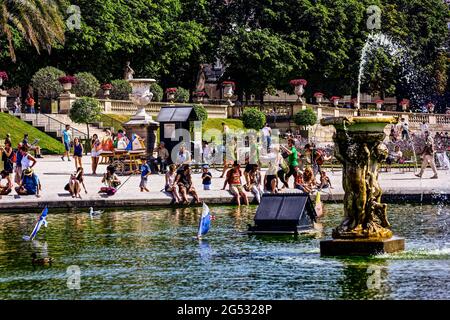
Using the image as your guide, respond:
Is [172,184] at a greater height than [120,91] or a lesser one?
lesser

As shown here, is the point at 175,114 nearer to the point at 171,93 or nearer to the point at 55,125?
the point at 55,125

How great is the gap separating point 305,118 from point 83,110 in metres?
18.3

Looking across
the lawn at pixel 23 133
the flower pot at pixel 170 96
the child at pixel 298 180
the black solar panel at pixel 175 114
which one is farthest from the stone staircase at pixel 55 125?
the child at pixel 298 180

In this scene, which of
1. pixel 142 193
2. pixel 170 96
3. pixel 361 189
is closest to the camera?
pixel 361 189

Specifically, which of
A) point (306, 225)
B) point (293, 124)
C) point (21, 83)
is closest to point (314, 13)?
point (293, 124)

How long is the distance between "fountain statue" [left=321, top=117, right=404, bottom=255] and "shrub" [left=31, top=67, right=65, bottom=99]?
1807 inches

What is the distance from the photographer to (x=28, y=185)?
3409 cm

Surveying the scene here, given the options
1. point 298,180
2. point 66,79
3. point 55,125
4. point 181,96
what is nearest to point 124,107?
point 66,79

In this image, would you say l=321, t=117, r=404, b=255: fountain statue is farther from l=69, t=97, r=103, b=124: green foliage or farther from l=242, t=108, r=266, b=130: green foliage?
l=242, t=108, r=266, b=130: green foliage

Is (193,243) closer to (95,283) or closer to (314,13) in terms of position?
(95,283)

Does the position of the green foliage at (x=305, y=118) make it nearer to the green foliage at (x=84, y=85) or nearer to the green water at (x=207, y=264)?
the green foliage at (x=84, y=85)

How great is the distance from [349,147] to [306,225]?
4628mm

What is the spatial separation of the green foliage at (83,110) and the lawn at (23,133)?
6.86ft

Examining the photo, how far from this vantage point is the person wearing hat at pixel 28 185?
33.9 m
